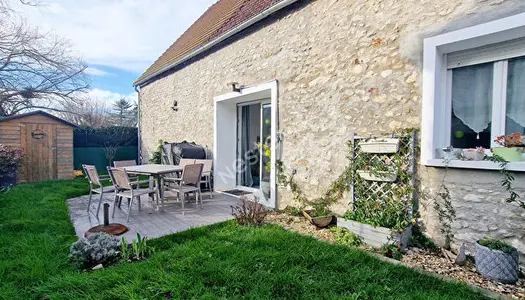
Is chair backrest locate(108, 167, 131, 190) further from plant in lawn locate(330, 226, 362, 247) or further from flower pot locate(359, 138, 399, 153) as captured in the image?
flower pot locate(359, 138, 399, 153)

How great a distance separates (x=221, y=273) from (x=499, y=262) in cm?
283

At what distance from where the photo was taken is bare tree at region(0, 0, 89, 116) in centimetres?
1250

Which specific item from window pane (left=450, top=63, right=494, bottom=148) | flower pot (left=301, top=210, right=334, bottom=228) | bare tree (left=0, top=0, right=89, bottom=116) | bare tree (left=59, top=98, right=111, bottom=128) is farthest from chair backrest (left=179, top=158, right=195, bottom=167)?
bare tree (left=59, top=98, right=111, bottom=128)

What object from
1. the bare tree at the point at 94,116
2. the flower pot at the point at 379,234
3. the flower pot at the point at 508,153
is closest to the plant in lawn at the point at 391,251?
the flower pot at the point at 379,234

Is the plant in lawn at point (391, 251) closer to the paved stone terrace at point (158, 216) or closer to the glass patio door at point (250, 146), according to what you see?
the paved stone terrace at point (158, 216)

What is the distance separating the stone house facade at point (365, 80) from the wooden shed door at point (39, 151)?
7254mm

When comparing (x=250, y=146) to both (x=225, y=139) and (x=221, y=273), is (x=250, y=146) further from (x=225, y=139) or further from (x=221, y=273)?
(x=221, y=273)

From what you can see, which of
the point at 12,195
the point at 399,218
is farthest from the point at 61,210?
the point at 399,218

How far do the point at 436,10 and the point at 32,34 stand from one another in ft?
54.7

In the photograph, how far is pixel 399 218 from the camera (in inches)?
140

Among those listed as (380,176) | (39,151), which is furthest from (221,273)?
(39,151)

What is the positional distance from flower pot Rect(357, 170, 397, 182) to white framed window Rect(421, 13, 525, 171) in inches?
17.0

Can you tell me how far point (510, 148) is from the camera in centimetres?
292

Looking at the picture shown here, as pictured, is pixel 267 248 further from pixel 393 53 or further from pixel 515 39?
pixel 515 39
